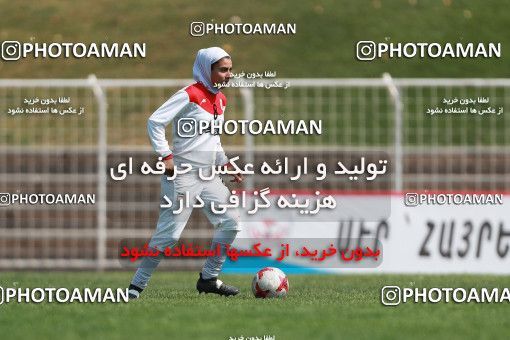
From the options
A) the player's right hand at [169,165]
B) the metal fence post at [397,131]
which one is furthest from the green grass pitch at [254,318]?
the metal fence post at [397,131]

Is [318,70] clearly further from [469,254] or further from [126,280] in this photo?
[126,280]

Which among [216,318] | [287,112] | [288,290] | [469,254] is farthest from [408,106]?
[216,318]

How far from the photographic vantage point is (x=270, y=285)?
12.6 m
